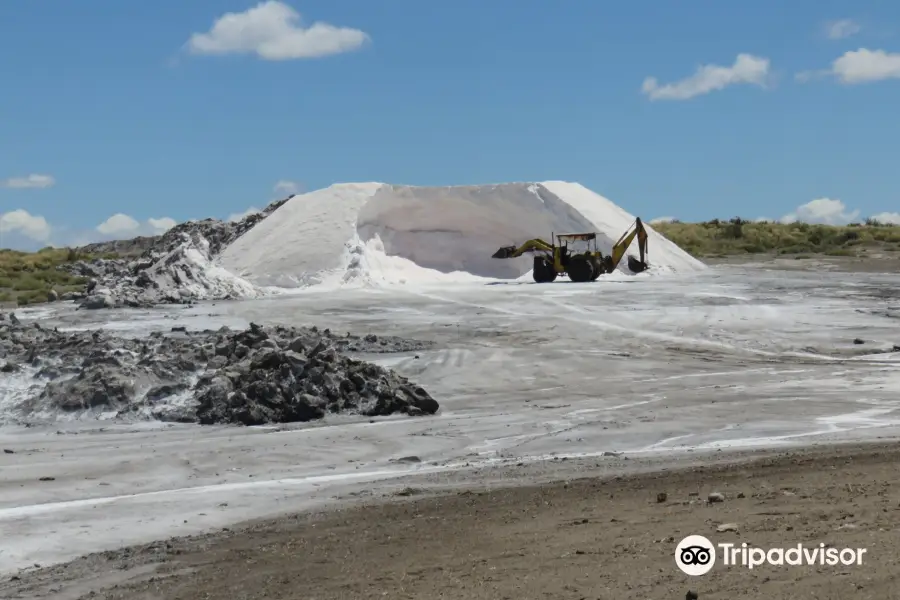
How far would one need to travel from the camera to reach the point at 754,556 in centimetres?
635

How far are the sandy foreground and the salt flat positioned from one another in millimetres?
1002

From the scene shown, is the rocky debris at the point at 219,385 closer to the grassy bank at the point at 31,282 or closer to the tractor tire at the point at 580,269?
the grassy bank at the point at 31,282

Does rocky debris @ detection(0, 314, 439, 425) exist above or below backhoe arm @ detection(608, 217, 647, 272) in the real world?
below

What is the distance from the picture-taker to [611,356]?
21.7m

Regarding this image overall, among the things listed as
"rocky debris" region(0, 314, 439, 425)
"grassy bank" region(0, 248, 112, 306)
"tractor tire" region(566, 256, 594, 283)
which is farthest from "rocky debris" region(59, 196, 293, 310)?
"rocky debris" region(0, 314, 439, 425)

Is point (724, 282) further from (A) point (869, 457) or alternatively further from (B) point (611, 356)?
(A) point (869, 457)

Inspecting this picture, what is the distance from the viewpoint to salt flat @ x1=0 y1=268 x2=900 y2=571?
1066 centimetres

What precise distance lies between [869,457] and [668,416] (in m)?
5.16

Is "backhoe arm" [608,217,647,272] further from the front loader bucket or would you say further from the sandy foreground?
the sandy foreground

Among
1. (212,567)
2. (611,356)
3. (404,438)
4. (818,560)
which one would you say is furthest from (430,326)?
(818,560)

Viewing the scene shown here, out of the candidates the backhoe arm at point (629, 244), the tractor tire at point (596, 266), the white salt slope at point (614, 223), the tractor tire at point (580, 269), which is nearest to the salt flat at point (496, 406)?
the tractor tire at point (580, 269)

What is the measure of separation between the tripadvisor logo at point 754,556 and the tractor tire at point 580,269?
30593 millimetres

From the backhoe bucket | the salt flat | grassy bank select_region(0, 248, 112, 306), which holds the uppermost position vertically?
the backhoe bucket

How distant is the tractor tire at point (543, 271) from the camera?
123ft
